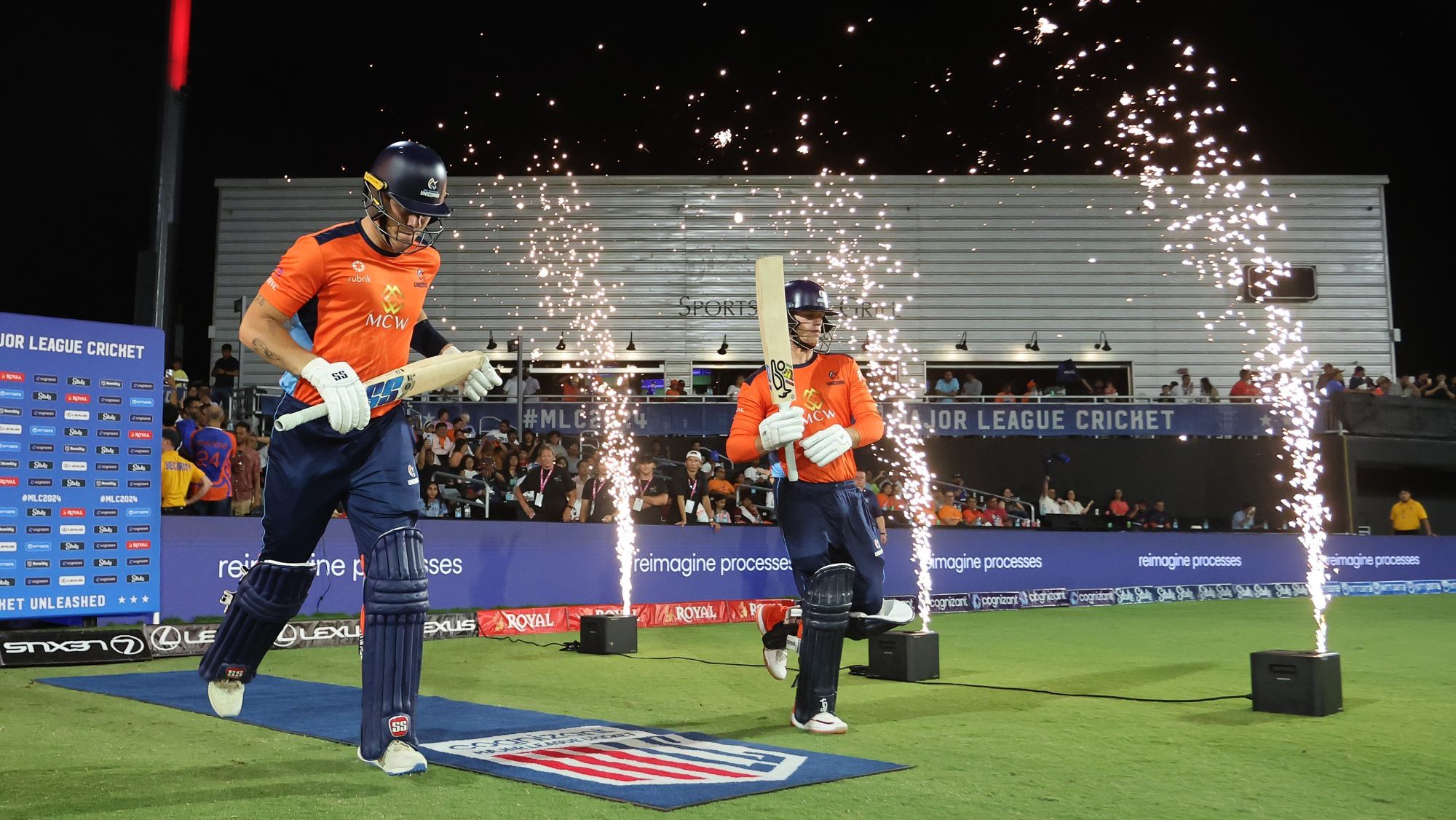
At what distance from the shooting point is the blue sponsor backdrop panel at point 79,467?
9.25 metres

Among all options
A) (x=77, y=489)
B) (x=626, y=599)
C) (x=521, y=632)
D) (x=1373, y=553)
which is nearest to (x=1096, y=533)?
(x=1373, y=553)

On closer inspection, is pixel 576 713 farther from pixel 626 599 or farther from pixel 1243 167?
pixel 1243 167

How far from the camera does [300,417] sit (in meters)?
4.66

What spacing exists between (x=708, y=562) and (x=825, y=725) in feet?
29.0

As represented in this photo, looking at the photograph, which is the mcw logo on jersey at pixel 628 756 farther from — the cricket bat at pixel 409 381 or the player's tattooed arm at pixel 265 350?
the player's tattooed arm at pixel 265 350

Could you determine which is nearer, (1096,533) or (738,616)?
(738,616)

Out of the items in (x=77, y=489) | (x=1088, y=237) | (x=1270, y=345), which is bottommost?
(x=77, y=489)

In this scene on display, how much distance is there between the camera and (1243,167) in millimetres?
28516

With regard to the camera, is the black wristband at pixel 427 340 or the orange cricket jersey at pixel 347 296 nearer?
the orange cricket jersey at pixel 347 296

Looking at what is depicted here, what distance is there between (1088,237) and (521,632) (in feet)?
65.7

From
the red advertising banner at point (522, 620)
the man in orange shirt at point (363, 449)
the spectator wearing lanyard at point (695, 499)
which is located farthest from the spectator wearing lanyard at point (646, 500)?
the man in orange shirt at point (363, 449)

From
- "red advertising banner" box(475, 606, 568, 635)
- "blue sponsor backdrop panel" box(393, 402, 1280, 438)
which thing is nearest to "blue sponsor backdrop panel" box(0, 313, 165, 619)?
"red advertising banner" box(475, 606, 568, 635)

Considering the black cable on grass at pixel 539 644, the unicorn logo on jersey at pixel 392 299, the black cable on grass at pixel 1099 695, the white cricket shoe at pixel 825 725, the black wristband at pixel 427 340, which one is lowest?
the black cable on grass at pixel 539 644

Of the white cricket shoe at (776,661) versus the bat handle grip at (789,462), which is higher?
the bat handle grip at (789,462)
